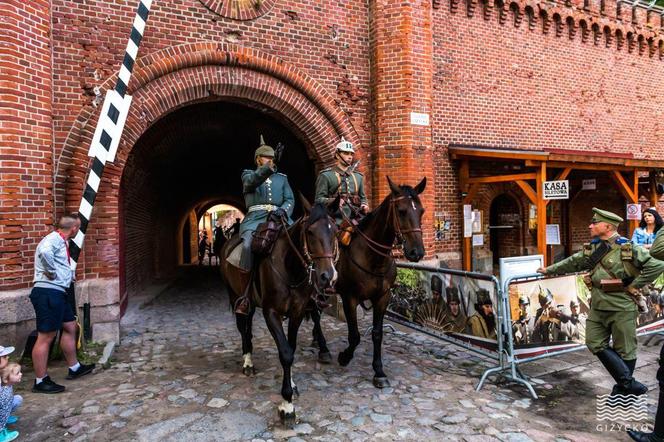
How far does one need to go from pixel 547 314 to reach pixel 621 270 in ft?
3.67

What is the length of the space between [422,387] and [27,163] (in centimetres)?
602

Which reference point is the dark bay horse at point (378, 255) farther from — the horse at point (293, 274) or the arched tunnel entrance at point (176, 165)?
the arched tunnel entrance at point (176, 165)

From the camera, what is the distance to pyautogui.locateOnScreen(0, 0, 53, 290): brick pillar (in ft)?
18.0

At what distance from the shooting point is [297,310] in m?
4.29

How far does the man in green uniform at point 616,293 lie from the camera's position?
3.88m

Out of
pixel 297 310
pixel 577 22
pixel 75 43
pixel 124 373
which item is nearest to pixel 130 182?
pixel 75 43

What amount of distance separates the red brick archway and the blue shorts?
77.2 inches

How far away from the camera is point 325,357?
5578 millimetres

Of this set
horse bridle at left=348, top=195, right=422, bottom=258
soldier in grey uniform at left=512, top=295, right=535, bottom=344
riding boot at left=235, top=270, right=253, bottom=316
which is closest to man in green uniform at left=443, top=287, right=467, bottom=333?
soldier in grey uniform at left=512, top=295, right=535, bottom=344

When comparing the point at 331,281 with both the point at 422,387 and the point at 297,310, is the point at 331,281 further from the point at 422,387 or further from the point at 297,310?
the point at 422,387

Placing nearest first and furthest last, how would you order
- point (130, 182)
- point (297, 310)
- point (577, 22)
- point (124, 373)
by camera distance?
point (297, 310) < point (124, 373) < point (130, 182) < point (577, 22)

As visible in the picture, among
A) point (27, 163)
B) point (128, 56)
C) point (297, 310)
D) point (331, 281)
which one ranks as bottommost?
point (297, 310)

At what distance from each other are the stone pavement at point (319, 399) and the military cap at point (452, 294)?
0.88 m

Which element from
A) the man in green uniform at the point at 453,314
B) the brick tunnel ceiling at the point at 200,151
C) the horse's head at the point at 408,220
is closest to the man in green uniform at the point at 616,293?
the man in green uniform at the point at 453,314
